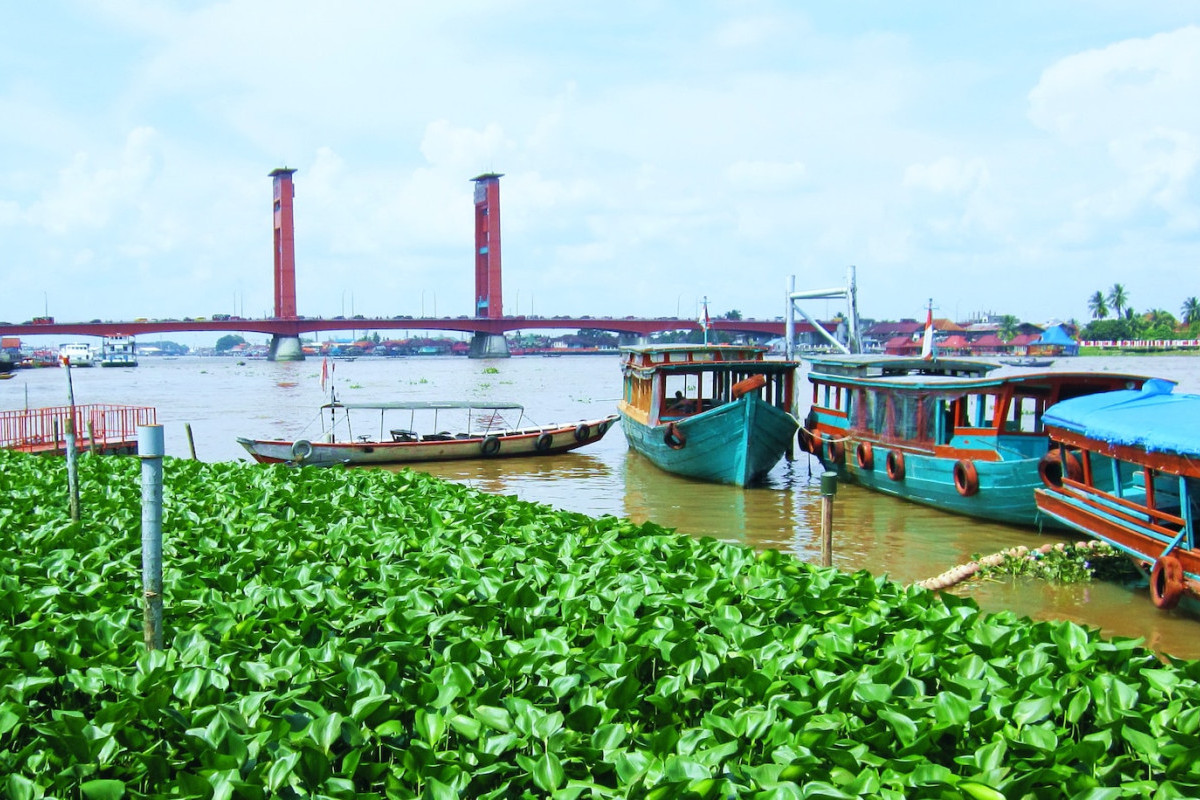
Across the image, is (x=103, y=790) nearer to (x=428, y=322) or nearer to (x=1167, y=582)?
(x=1167, y=582)

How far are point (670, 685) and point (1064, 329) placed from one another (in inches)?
4151

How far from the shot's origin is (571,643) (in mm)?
4176

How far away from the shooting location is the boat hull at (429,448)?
61.8 feet

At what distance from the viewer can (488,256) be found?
279 feet

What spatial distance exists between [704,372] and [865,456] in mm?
3990

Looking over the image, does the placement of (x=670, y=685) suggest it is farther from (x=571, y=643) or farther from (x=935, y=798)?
(x=935, y=798)

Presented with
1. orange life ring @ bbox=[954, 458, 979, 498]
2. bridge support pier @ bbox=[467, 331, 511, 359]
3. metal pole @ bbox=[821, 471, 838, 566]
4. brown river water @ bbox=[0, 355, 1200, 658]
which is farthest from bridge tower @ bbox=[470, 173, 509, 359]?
metal pole @ bbox=[821, 471, 838, 566]

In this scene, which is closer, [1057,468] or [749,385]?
[1057,468]

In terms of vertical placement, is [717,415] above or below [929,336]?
below

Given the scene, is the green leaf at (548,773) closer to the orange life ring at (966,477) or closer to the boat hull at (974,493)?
the boat hull at (974,493)

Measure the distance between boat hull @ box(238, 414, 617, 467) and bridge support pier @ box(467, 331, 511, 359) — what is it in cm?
6766

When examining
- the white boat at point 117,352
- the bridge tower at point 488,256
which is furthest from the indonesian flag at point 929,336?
the white boat at point 117,352

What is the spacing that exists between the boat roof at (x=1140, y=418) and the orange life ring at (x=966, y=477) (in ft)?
7.72

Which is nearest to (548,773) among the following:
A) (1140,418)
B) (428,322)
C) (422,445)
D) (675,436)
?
(1140,418)
